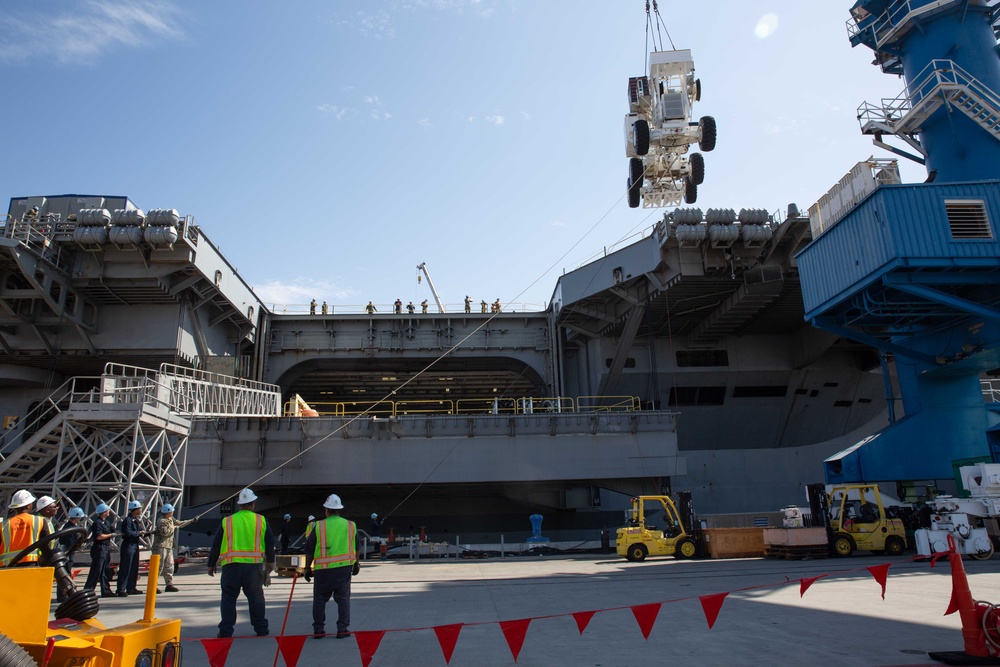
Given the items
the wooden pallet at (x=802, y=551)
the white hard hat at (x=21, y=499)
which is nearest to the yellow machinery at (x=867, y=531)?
the wooden pallet at (x=802, y=551)

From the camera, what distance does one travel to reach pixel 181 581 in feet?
49.1

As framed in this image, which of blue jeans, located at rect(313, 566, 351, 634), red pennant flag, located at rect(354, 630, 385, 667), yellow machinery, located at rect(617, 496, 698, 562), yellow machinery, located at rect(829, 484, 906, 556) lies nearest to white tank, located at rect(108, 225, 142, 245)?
yellow machinery, located at rect(617, 496, 698, 562)

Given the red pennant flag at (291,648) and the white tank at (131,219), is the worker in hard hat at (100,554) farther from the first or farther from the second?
the white tank at (131,219)

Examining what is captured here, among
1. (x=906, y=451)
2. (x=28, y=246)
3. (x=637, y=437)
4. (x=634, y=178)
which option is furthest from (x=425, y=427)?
(x=906, y=451)

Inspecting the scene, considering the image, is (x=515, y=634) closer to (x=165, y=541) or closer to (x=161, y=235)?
(x=165, y=541)

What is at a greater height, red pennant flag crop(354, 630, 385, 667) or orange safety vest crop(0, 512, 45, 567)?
orange safety vest crop(0, 512, 45, 567)

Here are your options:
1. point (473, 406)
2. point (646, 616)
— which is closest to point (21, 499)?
point (646, 616)

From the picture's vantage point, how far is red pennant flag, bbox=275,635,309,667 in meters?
5.57

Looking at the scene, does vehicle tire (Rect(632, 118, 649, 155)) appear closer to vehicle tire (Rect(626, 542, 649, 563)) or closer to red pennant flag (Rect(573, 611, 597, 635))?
vehicle tire (Rect(626, 542, 649, 563))

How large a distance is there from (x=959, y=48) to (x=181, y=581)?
28603mm

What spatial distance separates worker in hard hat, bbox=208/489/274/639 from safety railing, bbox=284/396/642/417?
1911cm

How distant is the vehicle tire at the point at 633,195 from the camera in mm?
24586

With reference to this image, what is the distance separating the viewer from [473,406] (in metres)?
47.7

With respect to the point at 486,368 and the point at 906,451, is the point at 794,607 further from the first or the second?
the point at 486,368
